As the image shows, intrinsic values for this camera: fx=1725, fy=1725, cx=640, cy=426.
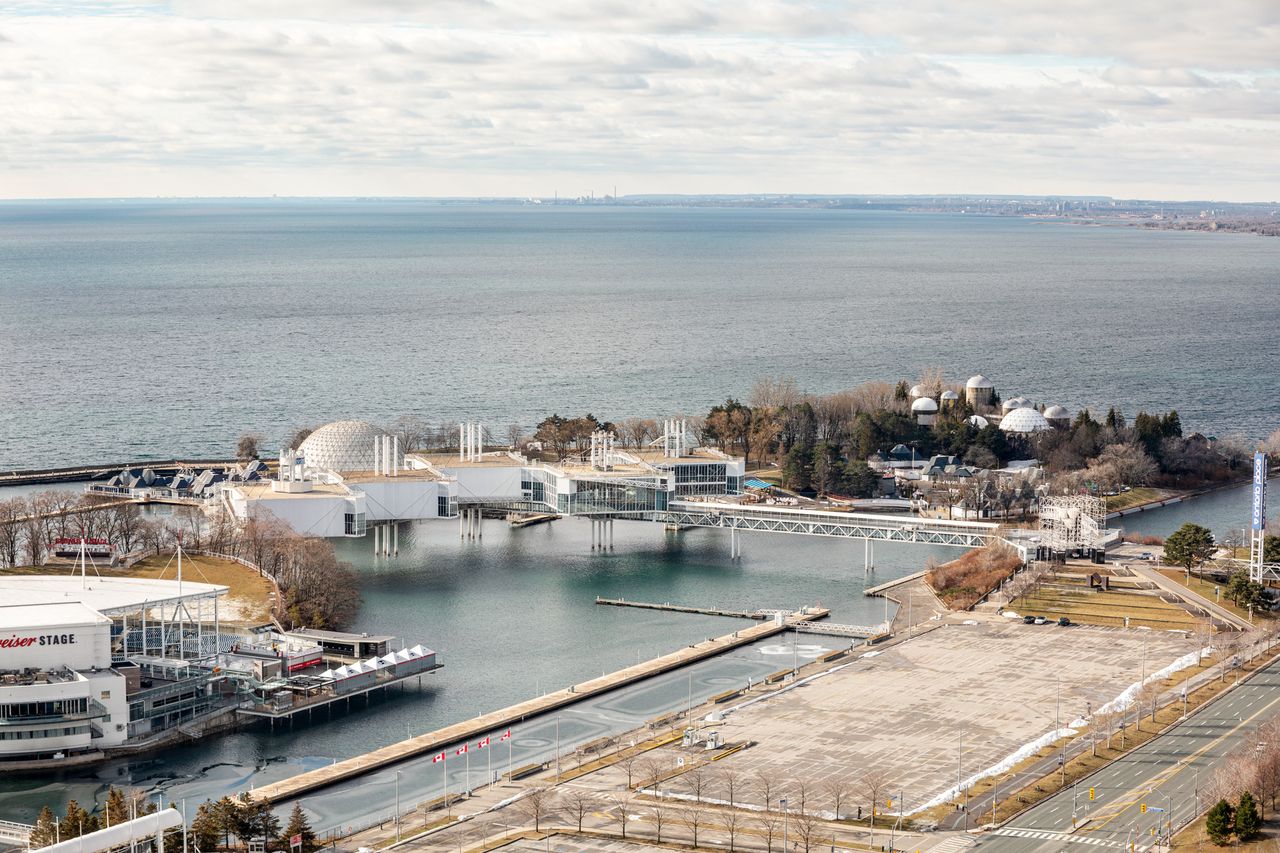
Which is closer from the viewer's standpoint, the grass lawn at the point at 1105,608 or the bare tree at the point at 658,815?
the bare tree at the point at 658,815

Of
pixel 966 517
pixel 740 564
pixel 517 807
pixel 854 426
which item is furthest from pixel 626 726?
pixel 854 426

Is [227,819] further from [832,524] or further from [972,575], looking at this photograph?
[832,524]

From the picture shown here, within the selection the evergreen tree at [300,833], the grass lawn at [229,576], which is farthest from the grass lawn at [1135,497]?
the evergreen tree at [300,833]

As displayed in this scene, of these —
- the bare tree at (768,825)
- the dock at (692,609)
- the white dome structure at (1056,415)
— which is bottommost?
the bare tree at (768,825)

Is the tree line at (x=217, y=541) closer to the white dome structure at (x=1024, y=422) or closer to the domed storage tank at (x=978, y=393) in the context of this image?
the white dome structure at (x=1024, y=422)

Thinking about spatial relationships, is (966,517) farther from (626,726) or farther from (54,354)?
(54,354)

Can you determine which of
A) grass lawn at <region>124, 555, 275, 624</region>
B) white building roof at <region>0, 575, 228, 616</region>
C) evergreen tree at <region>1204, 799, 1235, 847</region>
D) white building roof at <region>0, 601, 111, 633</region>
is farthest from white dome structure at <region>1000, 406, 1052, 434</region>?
white building roof at <region>0, 601, 111, 633</region>
